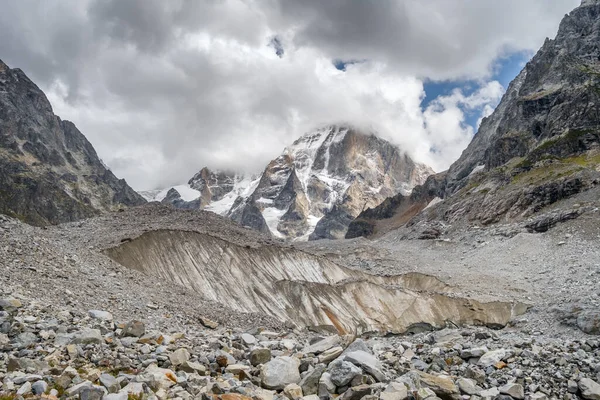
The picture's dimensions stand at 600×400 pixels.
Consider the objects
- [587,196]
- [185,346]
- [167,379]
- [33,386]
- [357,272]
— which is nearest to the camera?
[33,386]

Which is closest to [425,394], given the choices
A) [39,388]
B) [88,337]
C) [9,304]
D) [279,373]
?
[279,373]

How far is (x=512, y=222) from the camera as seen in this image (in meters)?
118

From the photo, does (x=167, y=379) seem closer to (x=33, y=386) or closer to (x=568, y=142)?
(x=33, y=386)

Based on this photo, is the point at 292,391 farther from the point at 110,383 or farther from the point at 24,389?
the point at 24,389

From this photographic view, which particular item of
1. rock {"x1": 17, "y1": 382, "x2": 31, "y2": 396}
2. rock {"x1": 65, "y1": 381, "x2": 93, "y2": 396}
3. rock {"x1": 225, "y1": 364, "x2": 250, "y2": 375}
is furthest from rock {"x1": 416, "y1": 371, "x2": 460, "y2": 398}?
rock {"x1": 17, "y1": 382, "x2": 31, "y2": 396}

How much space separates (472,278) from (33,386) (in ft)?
234

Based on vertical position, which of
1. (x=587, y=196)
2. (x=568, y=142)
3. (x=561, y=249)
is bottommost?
(x=561, y=249)

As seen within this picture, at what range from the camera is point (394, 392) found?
1173 centimetres

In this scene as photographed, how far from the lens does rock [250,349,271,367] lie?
14.8 metres

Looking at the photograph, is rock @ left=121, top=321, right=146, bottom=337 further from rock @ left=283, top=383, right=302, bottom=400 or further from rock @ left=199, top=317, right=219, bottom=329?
rock @ left=199, top=317, right=219, bottom=329

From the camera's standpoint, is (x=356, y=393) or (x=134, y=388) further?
(x=356, y=393)

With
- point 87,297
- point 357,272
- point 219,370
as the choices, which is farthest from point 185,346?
point 357,272

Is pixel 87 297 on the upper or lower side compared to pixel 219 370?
upper

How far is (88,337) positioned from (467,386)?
11682 mm
